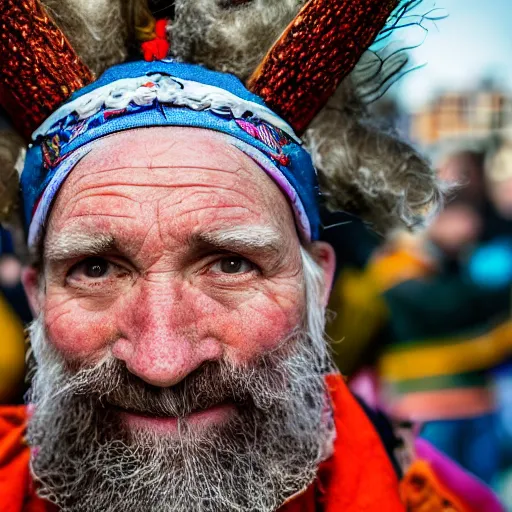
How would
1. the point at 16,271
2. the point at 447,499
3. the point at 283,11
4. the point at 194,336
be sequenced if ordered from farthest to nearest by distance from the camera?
the point at 16,271 < the point at 447,499 < the point at 283,11 < the point at 194,336

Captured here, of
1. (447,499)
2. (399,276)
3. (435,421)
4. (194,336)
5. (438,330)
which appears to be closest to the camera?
(194,336)

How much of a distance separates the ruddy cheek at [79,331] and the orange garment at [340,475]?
1.52 ft

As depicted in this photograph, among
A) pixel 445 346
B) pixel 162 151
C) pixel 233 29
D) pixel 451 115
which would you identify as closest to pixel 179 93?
pixel 162 151

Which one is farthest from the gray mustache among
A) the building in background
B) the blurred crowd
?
the building in background

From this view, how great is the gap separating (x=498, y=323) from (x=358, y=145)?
3.22 metres

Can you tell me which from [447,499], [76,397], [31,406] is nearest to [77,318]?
[76,397]

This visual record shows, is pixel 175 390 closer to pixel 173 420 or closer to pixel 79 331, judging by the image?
pixel 173 420

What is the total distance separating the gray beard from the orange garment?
6 centimetres

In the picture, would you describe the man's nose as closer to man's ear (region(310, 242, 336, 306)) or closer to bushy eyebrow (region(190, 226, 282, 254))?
bushy eyebrow (region(190, 226, 282, 254))

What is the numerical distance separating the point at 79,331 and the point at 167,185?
16.4 inches

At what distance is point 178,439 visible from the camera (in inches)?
69.7

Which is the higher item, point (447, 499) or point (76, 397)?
point (76, 397)

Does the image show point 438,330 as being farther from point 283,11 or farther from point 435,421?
point 283,11

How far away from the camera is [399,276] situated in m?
5.52
